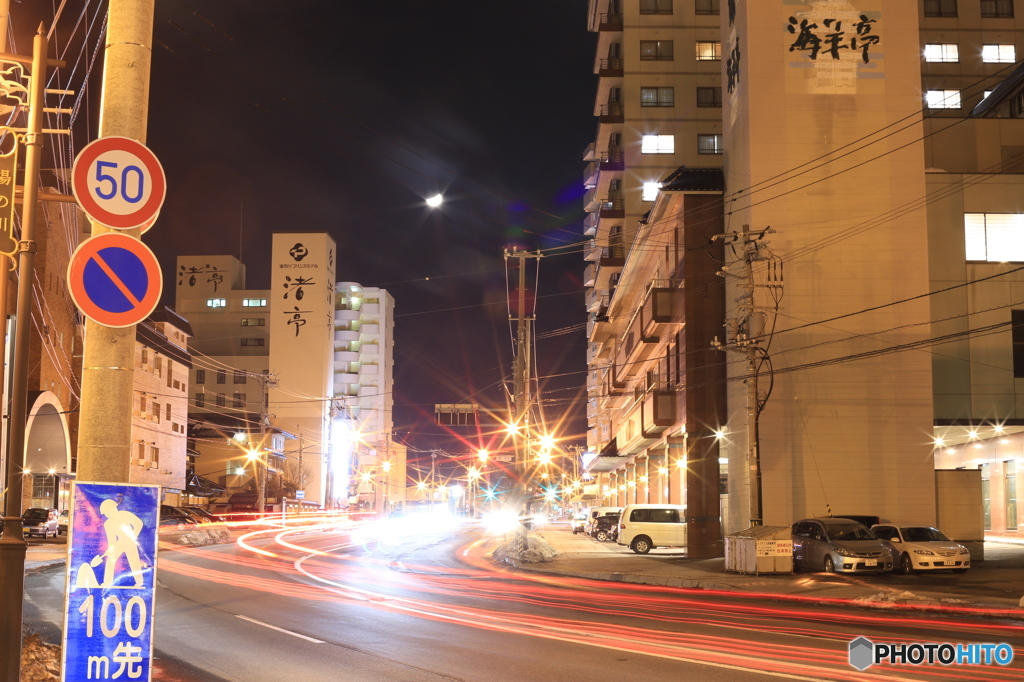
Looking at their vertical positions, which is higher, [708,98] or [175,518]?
[708,98]

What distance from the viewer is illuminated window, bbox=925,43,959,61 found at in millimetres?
60188

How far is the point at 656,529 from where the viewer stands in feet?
132

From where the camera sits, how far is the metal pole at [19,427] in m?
7.80

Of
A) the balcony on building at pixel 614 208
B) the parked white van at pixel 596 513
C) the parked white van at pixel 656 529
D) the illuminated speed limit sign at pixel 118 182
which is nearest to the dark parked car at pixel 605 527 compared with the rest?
the parked white van at pixel 596 513

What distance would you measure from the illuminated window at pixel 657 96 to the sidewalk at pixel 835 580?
39.9m

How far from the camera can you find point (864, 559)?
1066 inches

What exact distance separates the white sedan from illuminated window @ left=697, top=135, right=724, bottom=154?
42928 millimetres

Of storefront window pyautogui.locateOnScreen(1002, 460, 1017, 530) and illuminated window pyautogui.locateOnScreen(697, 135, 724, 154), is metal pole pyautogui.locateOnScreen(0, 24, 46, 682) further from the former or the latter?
illuminated window pyautogui.locateOnScreen(697, 135, 724, 154)

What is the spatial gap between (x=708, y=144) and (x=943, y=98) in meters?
15.2

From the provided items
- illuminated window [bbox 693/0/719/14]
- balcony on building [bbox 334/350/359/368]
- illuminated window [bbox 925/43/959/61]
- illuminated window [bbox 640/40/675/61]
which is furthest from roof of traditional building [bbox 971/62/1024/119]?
balcony on building [bbox 334/350/359/368]

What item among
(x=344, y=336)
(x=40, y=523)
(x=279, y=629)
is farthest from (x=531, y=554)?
(x=344, y=336)

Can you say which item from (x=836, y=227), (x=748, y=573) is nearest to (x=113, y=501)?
(x=748, y=573)

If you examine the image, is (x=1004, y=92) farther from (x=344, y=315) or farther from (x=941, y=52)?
(x=344, y=315)

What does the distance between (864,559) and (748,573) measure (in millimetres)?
3227
